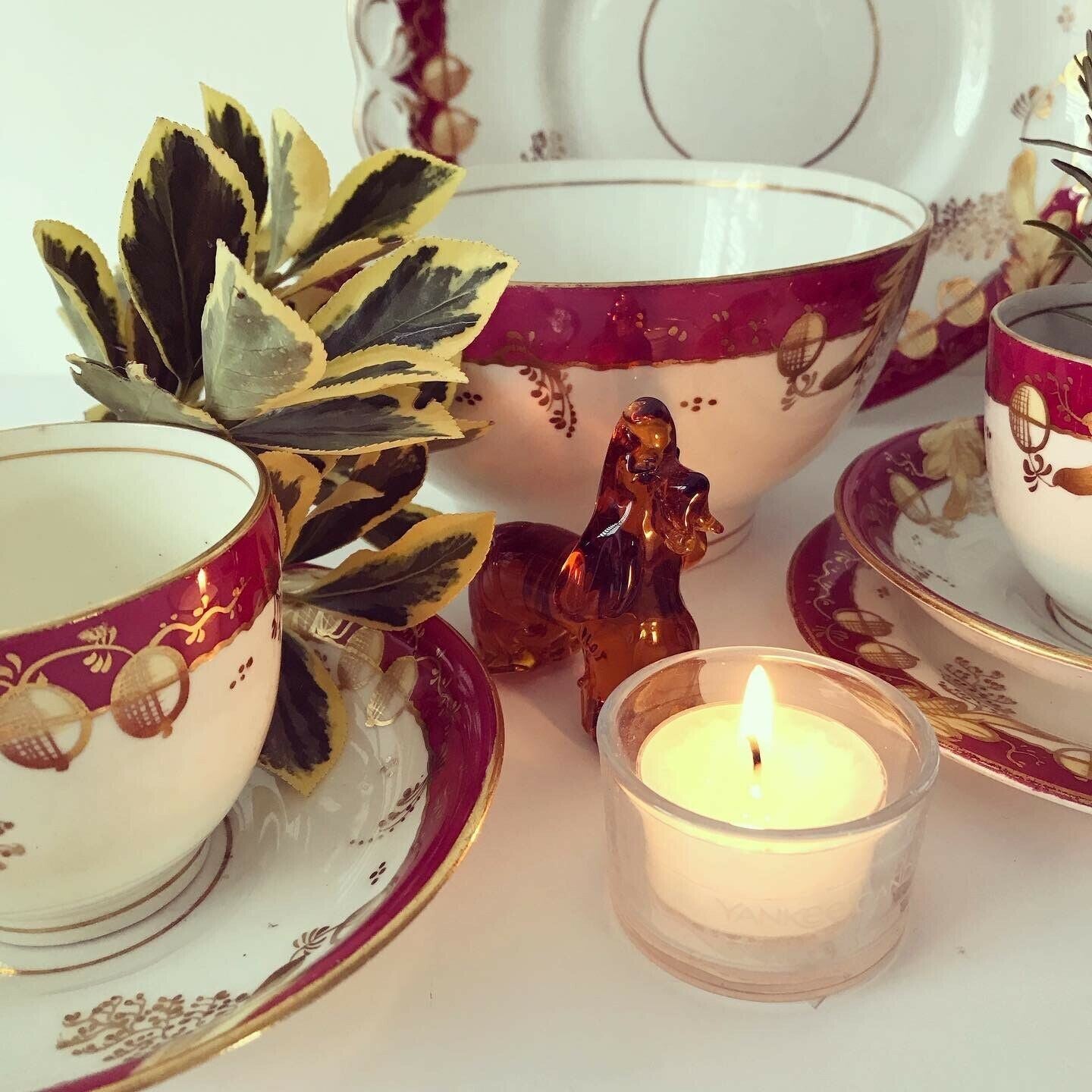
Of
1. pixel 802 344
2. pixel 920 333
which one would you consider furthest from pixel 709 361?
pixel 920 333

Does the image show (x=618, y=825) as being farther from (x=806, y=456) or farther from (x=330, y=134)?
(x=330, y=134)

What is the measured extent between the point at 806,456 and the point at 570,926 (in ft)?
0.74

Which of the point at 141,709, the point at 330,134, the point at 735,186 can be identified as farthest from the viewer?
the point at 330,134

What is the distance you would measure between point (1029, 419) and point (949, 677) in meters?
0.09

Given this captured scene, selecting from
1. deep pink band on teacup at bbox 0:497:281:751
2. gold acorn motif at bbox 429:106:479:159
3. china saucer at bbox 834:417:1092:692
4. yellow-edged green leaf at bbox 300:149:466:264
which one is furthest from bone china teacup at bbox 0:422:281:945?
gold acorn motif at bbox 429:106:479:159

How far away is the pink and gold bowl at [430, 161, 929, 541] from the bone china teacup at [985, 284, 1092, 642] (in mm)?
54

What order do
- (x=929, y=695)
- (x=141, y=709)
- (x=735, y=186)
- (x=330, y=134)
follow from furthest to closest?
(x=330, y=134)
(x=735, y=186)
(x=929, y=695)
(x=141, y=709)

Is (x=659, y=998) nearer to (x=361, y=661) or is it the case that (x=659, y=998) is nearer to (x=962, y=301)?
(x=361, y=661)

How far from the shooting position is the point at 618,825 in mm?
267

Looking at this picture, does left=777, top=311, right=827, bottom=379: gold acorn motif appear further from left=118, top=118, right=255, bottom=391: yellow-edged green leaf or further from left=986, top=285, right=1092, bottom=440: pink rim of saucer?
left=118, top=118, right=255, bottom=391: yellow-edged green leaf

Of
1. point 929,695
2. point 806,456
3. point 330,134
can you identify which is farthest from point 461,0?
point 929,695

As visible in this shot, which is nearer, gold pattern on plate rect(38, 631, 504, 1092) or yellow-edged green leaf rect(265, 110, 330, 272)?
gold pattern on plate rect(38, 631, 504, 1092)

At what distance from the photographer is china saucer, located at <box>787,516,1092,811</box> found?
28cm

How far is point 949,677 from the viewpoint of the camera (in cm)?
34
